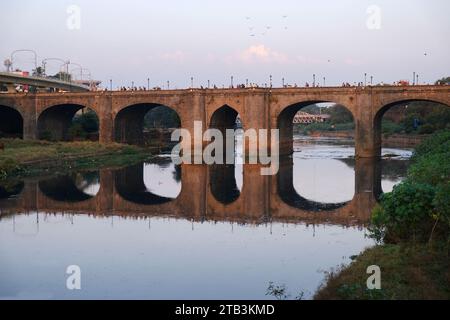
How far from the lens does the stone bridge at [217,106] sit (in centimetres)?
5500

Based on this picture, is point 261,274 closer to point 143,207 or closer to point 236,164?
point 143,207

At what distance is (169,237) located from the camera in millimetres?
23562

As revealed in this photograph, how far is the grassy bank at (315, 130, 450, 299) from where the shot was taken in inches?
569

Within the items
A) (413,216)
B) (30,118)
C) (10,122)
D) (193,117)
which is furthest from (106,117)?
(413,216)

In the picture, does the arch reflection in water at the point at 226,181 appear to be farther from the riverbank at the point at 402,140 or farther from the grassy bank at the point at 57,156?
the riverbank at the point at 402,140

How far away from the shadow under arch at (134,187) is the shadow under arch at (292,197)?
21.4 ft

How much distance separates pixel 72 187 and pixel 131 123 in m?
33.1

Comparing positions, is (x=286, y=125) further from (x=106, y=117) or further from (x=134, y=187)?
(x=134, y=187)

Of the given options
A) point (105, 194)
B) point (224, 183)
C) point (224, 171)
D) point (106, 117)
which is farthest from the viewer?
point (106, 117)

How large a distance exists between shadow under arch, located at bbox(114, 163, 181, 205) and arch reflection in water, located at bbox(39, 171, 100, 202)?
4.85ft
